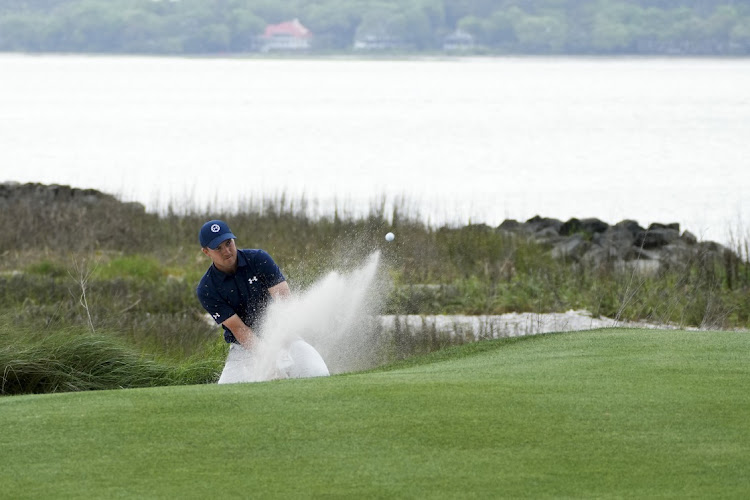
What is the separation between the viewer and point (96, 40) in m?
112

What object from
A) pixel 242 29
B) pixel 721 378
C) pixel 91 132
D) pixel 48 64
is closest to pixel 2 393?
pixel 721 378

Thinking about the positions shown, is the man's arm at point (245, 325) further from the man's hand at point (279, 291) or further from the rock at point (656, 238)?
the rock at point (656, 238)

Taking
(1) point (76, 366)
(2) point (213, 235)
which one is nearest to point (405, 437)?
(2) point (213, 235)

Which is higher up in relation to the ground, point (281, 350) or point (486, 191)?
point (281, 350)

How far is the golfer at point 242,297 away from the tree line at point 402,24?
97.4 m

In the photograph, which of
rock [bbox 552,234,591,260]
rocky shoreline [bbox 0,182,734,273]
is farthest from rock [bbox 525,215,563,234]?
rock [bbox 552,234,591,260]

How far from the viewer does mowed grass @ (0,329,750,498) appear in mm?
4805

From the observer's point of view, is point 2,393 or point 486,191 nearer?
point 2,393

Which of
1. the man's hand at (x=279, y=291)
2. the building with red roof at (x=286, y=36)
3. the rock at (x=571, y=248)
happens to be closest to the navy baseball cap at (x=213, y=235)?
the man's hand at (x=279, y=291)

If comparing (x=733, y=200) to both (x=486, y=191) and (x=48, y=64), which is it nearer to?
(x=486, y=191)

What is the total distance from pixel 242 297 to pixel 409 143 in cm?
4838

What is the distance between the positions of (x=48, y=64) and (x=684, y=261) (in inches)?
5479

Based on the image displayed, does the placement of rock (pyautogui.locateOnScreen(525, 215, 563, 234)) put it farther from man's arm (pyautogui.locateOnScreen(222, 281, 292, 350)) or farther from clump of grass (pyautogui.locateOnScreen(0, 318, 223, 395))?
man's arm (pyautogui.locateOnScreen(222, 281, 292, 350))

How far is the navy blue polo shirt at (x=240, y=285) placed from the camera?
335 inches
